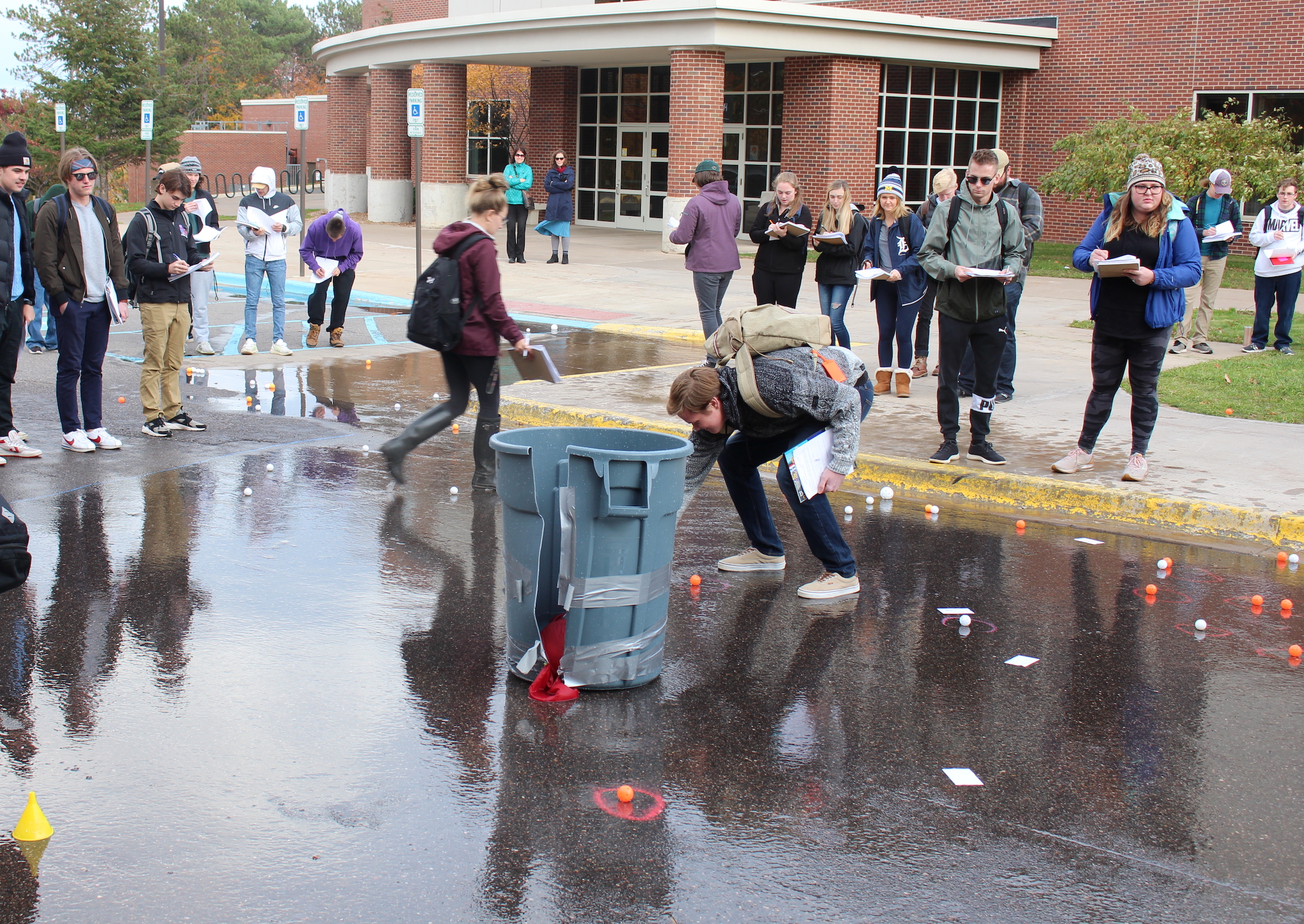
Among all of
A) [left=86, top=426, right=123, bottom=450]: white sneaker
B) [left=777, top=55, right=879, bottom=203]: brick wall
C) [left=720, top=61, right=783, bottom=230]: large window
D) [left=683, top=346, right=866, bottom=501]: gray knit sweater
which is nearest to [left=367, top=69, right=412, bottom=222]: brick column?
[left=720, top=61, right=783, bottom=230]: large window

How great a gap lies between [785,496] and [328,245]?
8363mm

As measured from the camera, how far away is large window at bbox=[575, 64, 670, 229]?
30891 mm

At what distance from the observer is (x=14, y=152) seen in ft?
25.9

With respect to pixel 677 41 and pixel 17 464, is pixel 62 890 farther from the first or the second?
pixel 677 41

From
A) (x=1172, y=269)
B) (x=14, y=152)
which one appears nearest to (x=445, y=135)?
(x=14, y=152)

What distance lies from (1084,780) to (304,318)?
13433mm

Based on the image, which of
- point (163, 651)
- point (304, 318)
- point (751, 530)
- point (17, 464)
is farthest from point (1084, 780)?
point (304, 318)

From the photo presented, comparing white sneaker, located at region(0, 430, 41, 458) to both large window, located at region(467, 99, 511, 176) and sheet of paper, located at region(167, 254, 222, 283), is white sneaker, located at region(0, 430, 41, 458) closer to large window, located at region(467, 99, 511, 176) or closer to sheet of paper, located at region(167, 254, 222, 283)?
sheet of paper, located at region(167, 254, 222, 283)

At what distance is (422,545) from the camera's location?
6.79 metres

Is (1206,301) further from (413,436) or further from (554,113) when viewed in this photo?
(554,113)

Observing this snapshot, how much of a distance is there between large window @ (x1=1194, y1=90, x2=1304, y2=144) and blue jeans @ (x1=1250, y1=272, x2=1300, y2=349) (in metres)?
12.2

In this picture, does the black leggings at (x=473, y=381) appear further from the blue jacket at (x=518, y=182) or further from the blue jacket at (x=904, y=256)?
the blue jacket at (x=518, y=182)

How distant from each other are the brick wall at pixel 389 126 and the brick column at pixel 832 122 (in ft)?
39.1

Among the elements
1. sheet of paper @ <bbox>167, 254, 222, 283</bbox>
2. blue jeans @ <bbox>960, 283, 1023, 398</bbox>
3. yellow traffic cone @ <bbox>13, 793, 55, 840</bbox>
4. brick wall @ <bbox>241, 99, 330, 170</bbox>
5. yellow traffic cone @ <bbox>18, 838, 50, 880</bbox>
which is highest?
brick wall @ <bbox>241, 99, 330, 170</bbox>
